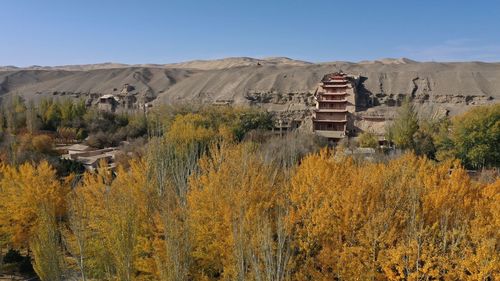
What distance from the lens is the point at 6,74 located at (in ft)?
359

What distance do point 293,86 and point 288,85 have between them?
1.25 metres

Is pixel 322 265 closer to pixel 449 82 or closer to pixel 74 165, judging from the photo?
pixel 74 165

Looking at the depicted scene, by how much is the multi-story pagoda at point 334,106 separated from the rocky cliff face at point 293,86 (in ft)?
9.61

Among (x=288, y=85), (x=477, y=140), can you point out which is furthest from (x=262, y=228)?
(x=288, y=85)

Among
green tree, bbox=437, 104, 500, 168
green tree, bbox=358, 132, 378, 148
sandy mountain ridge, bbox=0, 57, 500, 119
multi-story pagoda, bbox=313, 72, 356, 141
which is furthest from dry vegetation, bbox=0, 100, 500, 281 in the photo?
sandy mountain ridge, bbox=0, 57, 500, 119

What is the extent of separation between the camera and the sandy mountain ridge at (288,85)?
67750 millimetres

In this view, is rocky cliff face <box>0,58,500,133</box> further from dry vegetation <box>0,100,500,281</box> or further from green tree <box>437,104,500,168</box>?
dry vegetation <box>0,100,500,281</box>

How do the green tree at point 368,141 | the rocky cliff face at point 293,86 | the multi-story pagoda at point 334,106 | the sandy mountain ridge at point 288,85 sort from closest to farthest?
the green tree at point 368,141 < the multi-story pagoda at point 334,106 < the rocky cliff face at point 293,86 < the sandy mountain ridge at point 288,85

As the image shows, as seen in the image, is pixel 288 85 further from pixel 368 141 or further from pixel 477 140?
pixel 477 140

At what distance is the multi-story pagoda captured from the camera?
184 ft

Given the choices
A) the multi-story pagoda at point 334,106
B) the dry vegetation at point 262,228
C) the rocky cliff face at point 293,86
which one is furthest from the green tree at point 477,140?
the rocky cliff face at point 293,86

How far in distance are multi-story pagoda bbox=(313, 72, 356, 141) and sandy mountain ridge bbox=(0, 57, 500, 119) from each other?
12.8 ft

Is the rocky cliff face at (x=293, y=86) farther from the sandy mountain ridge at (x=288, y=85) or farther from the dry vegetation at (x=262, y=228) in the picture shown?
the dry vegetation at (x=262, y=228)

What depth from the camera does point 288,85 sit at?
77.7 meters
